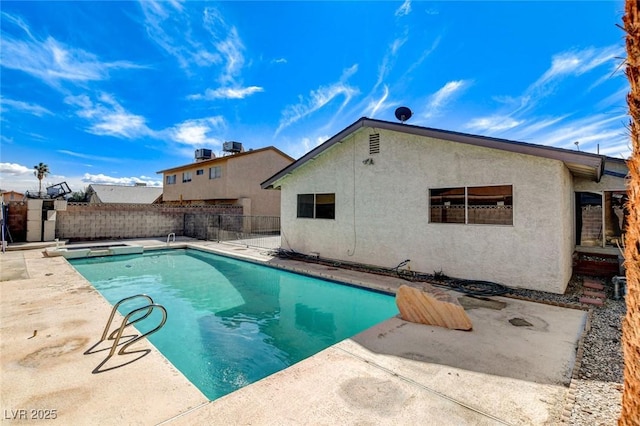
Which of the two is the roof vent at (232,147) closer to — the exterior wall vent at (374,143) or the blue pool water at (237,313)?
the blue pool water at (237,313)

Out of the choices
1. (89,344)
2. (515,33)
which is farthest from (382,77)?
(89,344)

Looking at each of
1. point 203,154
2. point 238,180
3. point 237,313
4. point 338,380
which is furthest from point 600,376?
point 203,154

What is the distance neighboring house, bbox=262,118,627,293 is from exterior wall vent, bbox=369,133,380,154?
0.12ft

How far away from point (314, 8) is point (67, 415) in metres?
12.5

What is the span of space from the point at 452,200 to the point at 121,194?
44.2 meters

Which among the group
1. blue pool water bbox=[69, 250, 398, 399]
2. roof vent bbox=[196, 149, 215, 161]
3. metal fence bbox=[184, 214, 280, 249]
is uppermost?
roof vent bbox=[196, 149, 215, 161]

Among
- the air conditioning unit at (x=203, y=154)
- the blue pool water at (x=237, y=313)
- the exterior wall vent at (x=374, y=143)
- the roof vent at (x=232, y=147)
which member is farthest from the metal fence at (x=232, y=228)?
the air conditioning unit at (x=203, y=154)

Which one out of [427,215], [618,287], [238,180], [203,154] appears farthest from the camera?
[203,154]

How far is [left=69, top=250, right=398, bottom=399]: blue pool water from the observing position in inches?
191

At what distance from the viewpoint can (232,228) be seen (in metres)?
21.3

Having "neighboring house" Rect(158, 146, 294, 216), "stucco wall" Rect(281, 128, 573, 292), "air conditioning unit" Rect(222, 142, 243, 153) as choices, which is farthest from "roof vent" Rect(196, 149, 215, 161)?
"stucco wall" Rect(281, 128, 573, 292)

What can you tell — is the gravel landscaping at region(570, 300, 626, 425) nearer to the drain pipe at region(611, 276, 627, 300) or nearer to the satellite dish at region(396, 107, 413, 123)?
the drain pipe at region(611, 276, 627, 300)

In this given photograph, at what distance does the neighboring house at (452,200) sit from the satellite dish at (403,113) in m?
0.59

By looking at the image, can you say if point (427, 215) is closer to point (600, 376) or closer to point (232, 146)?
point (600, 376)
